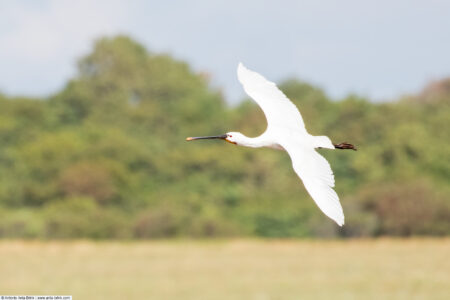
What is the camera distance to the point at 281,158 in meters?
51.5

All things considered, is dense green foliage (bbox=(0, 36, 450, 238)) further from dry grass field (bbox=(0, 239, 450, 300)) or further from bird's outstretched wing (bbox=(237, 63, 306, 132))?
bird's outstretched wing (bbox=(237, 63, 306, 132))

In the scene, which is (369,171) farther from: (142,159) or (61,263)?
(61,263)

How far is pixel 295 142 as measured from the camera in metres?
6.41

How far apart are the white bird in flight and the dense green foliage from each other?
36777mm

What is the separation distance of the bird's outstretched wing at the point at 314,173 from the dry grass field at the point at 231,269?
22682mm

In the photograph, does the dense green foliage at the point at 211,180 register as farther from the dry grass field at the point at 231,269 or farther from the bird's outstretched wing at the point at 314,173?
the bird's outstretched wing at the point at 314,173

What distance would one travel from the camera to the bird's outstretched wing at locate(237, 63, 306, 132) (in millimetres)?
6812

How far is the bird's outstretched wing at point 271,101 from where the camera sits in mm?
6812

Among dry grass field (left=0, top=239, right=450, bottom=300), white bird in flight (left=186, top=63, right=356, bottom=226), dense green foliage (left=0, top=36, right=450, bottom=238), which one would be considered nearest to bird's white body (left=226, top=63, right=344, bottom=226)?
white bird in flight (left=186, top=63, right=356, bottom=226)

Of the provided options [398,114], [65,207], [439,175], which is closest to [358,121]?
[398,114]

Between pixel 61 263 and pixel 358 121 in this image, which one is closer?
pixel 61 263

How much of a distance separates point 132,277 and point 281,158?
58.3 feet

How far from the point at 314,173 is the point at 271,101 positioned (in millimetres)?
1212

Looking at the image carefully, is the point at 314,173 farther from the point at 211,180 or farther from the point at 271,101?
the point at 211,180
